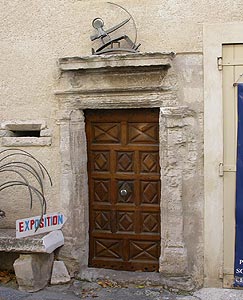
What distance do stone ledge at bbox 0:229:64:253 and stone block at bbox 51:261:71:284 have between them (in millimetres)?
254

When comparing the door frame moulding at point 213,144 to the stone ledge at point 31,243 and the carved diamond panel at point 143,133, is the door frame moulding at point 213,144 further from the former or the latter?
the stone ledge at point 31,243

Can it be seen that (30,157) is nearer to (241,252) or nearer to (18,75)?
(18,75)

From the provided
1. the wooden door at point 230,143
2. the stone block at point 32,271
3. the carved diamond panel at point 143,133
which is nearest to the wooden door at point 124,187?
the carved diamond panel at point 143,133

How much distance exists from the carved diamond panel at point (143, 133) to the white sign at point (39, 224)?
3.93 ft

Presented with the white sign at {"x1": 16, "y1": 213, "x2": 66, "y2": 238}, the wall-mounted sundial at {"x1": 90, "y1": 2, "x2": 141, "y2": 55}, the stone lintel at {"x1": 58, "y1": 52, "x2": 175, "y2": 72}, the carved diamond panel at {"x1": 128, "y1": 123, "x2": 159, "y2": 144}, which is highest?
the wall-mounted sundial at {"x1": 90, "y1": 2, "x2": 141, "y2": 55}

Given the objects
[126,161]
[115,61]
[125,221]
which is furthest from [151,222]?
[115,61]

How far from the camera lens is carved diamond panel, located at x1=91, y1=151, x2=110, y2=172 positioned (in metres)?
5.52

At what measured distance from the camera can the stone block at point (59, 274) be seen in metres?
5.39

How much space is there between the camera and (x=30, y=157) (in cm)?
558

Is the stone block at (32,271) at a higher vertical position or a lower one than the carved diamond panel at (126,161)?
lower

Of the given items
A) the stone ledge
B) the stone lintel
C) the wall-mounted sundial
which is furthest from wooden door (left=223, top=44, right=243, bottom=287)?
the stone ledge

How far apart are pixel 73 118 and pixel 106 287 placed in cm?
192

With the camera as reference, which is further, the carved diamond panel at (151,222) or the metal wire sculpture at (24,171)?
the metal wire sculpture at (24,171)

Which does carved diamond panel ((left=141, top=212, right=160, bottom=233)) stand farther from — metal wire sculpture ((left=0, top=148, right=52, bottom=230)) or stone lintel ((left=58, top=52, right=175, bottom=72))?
stone lintel ((left=58, top=52, right=175, bottom=72))
